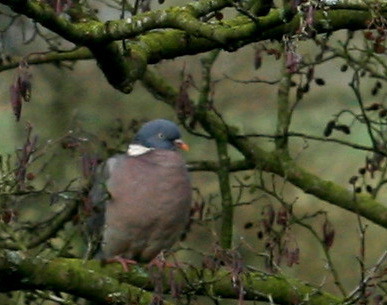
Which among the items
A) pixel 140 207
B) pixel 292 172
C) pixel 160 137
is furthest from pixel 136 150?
pixel 292 172

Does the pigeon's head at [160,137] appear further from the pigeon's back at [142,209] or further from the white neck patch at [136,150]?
the pigeon's back at [142,209]

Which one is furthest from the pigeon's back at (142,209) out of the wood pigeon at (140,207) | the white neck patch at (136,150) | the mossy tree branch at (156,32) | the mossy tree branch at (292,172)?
the mossy tree branch at (156,32)

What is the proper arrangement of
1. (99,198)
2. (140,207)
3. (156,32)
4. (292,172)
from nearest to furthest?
(156,32) < (99,198) < (140,207) < (292,172)

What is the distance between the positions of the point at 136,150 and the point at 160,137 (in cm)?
16

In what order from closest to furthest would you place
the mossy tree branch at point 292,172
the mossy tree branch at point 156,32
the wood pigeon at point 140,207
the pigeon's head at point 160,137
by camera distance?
the mossy tree branch at point 156,32, the wood pigeon at point 140,207, the mossy tree branch at point 292,172, the pigeon's head at point 160,137

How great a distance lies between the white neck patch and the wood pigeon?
0.11 m

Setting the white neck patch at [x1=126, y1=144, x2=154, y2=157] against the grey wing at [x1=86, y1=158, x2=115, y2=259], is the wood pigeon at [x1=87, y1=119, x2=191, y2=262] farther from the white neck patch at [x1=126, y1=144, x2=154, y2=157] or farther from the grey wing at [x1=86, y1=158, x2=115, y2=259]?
the white neck patch at [x1=126, y1=144, x2=154, y2=157]

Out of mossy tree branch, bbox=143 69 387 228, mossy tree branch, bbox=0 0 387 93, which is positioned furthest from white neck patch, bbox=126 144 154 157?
mossy tree branch, bbox=0 0 387 93

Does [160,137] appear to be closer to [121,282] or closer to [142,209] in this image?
[142,209]

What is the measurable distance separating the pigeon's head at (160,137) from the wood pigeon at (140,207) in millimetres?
157

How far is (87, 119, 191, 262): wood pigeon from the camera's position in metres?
8.12

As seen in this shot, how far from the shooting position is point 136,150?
28.0 feet

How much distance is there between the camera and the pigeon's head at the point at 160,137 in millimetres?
8461

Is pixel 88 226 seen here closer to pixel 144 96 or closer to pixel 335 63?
pixel 144 96
